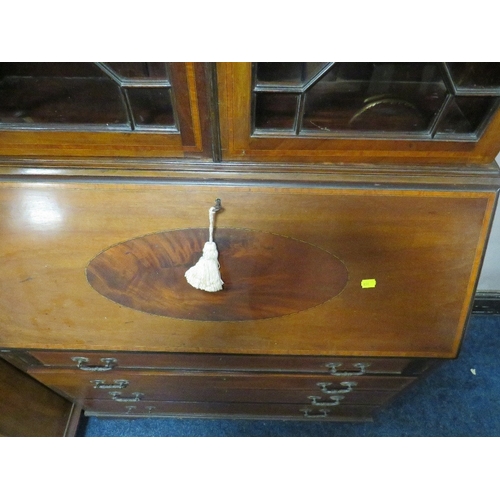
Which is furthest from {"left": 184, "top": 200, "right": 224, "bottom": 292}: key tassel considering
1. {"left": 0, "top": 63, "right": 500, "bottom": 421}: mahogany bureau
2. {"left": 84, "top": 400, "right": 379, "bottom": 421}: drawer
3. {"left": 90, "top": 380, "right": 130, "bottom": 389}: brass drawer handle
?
{"left": 84, "top": 400, "right": 379, "bottom": 421}: drawer

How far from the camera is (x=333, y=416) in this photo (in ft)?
4.03

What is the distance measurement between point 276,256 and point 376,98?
0.29 metres

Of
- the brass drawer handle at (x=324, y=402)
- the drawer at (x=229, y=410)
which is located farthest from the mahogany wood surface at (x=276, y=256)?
the drawer at (x=229, y=410)

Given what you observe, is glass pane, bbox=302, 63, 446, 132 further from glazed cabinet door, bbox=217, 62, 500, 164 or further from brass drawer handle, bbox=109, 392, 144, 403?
brass drawer handle, bbox=109, 392, 144, 403

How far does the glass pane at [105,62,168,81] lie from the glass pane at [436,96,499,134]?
40cm

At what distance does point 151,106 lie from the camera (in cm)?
56

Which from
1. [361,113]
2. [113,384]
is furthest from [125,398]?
[361,113]

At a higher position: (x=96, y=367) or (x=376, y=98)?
(x=376, y=98)

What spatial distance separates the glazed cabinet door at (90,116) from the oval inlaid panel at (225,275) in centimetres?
15

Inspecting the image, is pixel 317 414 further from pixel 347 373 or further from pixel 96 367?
pixel 96 367

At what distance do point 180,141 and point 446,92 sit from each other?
0.38 meters

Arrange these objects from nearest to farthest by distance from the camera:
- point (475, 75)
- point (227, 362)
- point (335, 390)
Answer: point (475, 75), point (227, 362), point (335, 390)

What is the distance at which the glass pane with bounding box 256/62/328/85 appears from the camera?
20.0 inches
